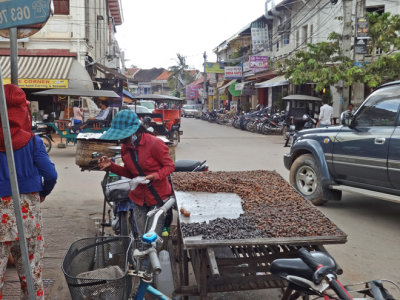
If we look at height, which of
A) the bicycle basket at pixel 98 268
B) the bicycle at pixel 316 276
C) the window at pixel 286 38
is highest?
the window at pixel 286 38

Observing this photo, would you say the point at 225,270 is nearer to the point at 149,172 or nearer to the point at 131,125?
the point at 149,172

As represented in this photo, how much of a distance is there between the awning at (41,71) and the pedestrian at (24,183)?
16289mm

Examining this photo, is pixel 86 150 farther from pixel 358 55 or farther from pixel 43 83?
pixel 43 83

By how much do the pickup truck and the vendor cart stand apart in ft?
10.0

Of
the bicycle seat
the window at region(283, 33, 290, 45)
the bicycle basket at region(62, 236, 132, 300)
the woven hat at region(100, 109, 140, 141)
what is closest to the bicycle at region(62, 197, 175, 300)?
the bicycle basket at region(62, 236, 132, 300)

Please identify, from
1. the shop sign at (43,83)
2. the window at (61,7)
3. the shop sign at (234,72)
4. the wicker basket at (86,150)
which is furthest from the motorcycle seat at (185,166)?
the shop sign at (234,72)

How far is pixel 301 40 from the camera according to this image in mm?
26781

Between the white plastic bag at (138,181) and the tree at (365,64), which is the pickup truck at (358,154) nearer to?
the white plastic bag at (138,181)

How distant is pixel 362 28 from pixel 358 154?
9.60 metres

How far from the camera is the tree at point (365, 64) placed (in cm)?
1514

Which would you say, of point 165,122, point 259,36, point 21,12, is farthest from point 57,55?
point 21,12

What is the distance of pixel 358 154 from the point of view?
6.45 meters

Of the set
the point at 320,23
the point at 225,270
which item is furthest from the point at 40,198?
the point at 320,23

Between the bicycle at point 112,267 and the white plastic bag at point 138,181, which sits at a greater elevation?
the white plastic bag at point 138,181
